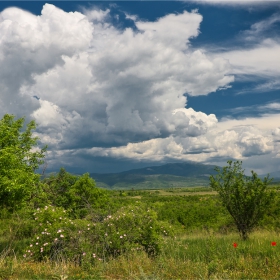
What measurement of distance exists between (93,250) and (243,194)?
22.3 ft

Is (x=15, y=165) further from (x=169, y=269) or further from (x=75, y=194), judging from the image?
(x=169, y=269)

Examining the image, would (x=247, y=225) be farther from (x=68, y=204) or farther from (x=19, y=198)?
(x=68, y=204)

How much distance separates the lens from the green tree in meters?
12.7

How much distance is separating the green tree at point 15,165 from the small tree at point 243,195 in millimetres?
8292

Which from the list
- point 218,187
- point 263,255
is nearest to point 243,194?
point 218,187

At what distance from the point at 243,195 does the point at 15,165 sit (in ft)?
Result: 34.1

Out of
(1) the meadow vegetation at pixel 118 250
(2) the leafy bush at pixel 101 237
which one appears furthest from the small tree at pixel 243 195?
(2) the leafy bush at pixel 101 237

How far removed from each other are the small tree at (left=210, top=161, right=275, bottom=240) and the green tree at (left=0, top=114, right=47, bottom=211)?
8.29 m

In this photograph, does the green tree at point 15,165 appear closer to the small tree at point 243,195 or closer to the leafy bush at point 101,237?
the leafy bush at point 101,237

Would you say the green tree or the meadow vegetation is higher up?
the green tree

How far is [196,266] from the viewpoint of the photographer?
7820mm

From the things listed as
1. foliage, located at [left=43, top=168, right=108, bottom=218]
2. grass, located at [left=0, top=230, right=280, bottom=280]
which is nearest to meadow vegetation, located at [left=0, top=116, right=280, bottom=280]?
grass, located at [left=0, top=230, right=280, bottom=280]

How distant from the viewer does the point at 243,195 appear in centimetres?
1314

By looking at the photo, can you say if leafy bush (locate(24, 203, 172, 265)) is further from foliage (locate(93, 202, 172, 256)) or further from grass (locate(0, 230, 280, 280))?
grass (locate(0, 230, 280, 280))
